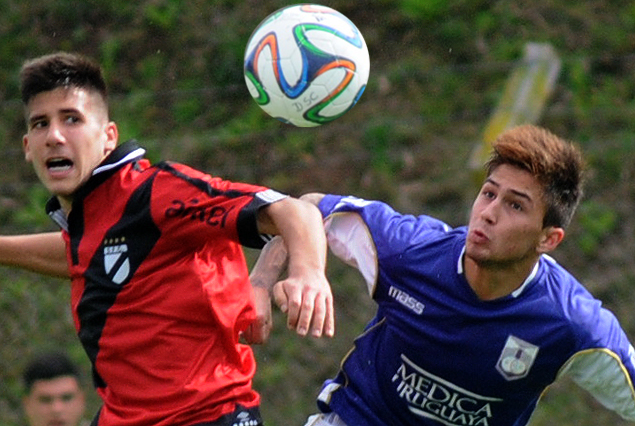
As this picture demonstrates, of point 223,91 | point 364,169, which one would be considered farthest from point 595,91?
point 223,91

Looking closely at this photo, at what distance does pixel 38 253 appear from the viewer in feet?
14.9

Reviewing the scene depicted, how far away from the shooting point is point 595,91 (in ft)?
28.9

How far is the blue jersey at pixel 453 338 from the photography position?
4227 mm

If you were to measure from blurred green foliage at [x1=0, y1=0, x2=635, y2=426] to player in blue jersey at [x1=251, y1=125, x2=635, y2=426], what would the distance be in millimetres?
2530

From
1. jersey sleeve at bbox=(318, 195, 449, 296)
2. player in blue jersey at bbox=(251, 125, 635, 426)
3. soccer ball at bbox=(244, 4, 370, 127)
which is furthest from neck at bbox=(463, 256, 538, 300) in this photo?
soccer ball at bbox=(244, 4, 370, 127)

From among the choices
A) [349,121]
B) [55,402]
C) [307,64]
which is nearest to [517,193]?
[307,64]

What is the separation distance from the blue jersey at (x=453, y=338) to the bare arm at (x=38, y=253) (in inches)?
36.8

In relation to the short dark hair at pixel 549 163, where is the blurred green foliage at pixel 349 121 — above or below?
below

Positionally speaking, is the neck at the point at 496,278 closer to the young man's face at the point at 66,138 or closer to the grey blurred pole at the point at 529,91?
the young man's face at the point at 66,138

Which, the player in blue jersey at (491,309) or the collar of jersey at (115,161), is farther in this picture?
the player in blue jersey at (491,309)

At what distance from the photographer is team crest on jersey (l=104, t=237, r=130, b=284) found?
3.85 metres

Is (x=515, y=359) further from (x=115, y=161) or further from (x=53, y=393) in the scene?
(x=53, y=393)

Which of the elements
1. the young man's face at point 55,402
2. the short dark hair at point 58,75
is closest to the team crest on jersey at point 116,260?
the short dark hair at point 58,75

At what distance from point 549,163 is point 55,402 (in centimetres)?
282
